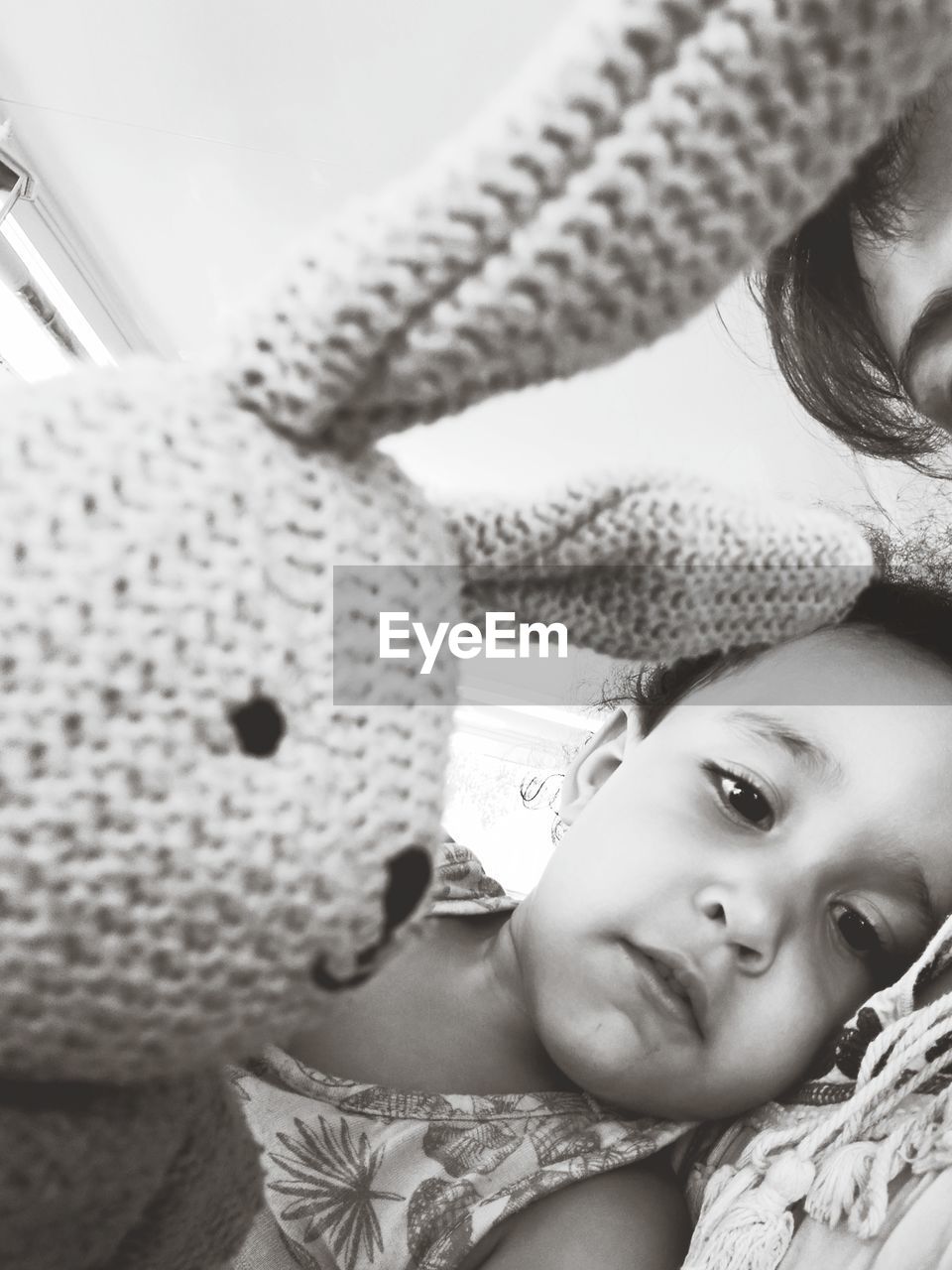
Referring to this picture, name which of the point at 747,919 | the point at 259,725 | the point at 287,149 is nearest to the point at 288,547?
the point at 259,725

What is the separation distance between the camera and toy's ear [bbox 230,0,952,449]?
176mm

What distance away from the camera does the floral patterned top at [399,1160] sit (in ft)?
1.60

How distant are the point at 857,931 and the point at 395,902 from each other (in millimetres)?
467

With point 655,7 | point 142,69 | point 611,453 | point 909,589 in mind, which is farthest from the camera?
point 611,453

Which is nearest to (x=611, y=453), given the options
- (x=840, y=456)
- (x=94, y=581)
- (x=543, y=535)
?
(x=840, y=456)

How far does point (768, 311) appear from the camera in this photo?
2.28 ft

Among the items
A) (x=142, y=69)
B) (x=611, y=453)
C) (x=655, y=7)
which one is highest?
(x=142, y=69)

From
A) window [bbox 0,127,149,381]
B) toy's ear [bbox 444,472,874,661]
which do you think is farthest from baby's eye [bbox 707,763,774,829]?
window [bbox 0,127,149,381]

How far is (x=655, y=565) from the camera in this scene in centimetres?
28

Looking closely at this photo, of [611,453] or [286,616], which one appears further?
[611,453]

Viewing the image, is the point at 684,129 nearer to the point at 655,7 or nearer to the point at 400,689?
the point at 655,7

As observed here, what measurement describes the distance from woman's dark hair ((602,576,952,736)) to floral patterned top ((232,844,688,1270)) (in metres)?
0.31

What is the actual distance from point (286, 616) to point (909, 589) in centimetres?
65

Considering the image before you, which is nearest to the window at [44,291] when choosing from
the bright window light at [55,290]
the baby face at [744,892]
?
the bright window light at [55,290]
